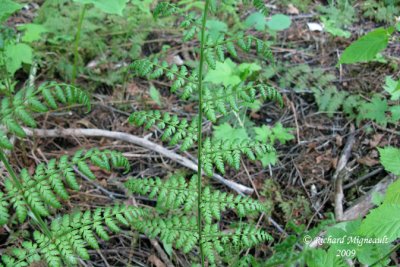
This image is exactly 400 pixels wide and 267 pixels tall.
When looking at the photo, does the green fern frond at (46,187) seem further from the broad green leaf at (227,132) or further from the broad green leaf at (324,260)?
the broad green leaf at (227,132)

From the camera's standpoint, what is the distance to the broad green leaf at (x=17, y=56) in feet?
9.30

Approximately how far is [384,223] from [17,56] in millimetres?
2366

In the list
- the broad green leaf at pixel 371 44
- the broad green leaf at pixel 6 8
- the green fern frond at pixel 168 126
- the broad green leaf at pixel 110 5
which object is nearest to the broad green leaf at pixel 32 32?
the broad green leaf at pixel 110 5

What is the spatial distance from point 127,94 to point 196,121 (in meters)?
1.58

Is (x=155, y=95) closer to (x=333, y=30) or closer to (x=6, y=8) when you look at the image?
(x=6, y=8)

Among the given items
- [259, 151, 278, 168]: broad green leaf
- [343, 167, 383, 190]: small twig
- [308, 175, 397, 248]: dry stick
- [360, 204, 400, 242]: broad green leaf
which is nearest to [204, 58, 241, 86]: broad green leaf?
[259, 151, 278, 168]: broad green leaf

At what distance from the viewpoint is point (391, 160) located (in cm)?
217

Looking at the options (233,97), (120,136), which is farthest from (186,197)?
(120,136)

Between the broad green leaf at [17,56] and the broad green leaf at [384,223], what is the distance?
7.27 feet

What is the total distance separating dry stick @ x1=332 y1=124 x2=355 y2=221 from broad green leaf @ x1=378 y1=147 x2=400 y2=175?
462mm

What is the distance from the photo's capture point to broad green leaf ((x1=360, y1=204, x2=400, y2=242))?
5.68 feet

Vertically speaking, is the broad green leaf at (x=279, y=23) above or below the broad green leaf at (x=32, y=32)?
below

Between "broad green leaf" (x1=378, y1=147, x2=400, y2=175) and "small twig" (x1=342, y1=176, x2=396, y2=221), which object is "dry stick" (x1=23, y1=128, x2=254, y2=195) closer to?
"small twig" (x1=342, y1=176, x2=396, y2=221)

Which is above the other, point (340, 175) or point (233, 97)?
point (233, 97)
